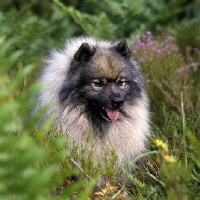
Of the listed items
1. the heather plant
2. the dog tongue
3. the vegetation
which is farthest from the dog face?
the heather plant

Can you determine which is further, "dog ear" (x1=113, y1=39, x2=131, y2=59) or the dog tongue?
"dog ear" (x1=113, y1=39, x2=131, y2=59)

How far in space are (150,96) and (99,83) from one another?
4.48 ft

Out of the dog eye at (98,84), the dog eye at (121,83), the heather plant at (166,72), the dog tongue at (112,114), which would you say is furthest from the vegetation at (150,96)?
the dog eye at (98,84)

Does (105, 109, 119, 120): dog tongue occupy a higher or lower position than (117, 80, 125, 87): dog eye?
lower

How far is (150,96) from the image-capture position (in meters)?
5.35

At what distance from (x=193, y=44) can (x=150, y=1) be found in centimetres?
158

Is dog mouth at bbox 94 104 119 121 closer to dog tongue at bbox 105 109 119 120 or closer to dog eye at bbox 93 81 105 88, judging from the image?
dog tongue at bbox 105 109 119 120

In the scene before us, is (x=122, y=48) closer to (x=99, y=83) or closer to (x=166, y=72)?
(x=99, y=83)

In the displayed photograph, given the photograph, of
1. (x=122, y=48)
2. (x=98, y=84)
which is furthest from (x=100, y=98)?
(x=122, y=48)

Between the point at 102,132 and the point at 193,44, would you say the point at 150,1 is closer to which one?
the point at 193,44

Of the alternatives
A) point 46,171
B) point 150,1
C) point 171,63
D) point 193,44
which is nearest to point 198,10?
point 150,1

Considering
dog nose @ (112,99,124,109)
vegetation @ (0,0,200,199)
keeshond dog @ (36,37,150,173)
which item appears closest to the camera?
vegetation @ (0,0,200,199)

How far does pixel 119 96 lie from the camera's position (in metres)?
4.01

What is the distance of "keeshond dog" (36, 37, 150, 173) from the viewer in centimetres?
409
